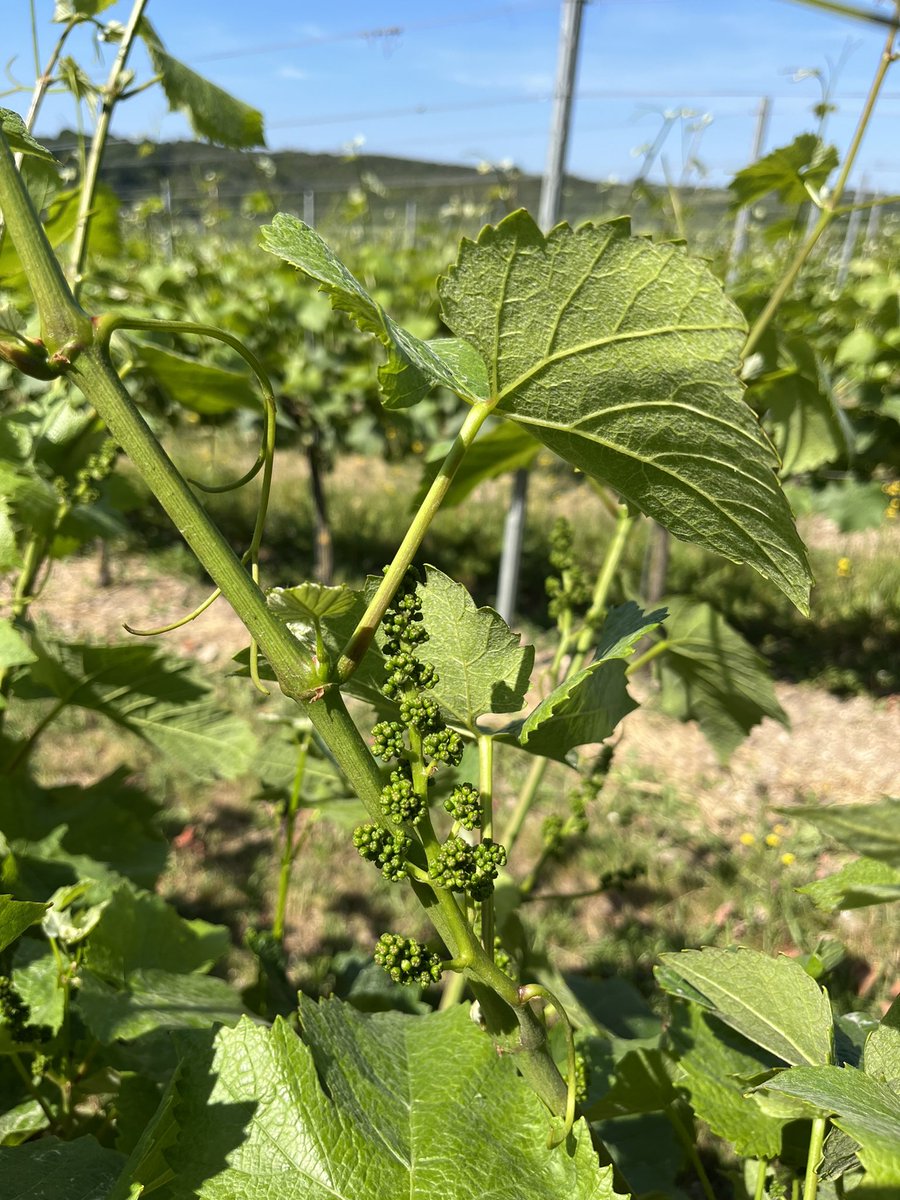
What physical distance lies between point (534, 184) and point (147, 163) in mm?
6706

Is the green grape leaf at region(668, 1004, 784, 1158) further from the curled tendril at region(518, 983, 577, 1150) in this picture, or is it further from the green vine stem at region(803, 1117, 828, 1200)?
the curled tendril at region(518, 983, 577, 1150)

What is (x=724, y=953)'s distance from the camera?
0.80 m

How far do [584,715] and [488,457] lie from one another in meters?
0.78

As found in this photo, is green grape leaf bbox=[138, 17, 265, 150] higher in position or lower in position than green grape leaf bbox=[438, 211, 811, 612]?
higher

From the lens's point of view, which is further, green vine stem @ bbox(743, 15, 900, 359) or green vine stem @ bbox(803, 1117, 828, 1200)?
green vine stem @ bbox(743, 15, 900, 359)

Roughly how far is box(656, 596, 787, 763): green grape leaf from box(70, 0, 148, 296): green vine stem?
0.99 metres

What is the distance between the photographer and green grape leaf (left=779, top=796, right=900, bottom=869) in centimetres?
83

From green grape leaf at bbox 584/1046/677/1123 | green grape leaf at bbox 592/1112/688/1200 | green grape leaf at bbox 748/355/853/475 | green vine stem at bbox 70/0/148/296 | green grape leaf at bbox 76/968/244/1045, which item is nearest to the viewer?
green grape leaf at bbox 76/968/244/1045

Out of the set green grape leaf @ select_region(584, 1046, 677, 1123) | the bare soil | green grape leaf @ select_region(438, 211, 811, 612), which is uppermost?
green grape leaf @ select_region(438, 211, 811, 612)

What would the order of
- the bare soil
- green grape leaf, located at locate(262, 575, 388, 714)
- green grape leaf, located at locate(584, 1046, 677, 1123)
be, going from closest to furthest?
green grape leaf, located at locate(262, 575, 388, 714) < green grape leaf, located at locate(584, 1046, 677, 1123) < the bare soil

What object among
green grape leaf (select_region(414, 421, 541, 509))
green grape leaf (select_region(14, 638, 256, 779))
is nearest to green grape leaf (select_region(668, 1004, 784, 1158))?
green grape leaf (select_region(414, 421, 541, 509))

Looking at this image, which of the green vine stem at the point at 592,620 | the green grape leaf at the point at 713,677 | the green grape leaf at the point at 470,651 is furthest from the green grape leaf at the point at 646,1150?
the green grape leaf at the point at 470,651

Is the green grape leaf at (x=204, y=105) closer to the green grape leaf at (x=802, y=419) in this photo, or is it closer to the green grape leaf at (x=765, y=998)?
the green grape leaf at (x=802, y=419)

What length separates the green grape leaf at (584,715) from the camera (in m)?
0.68
